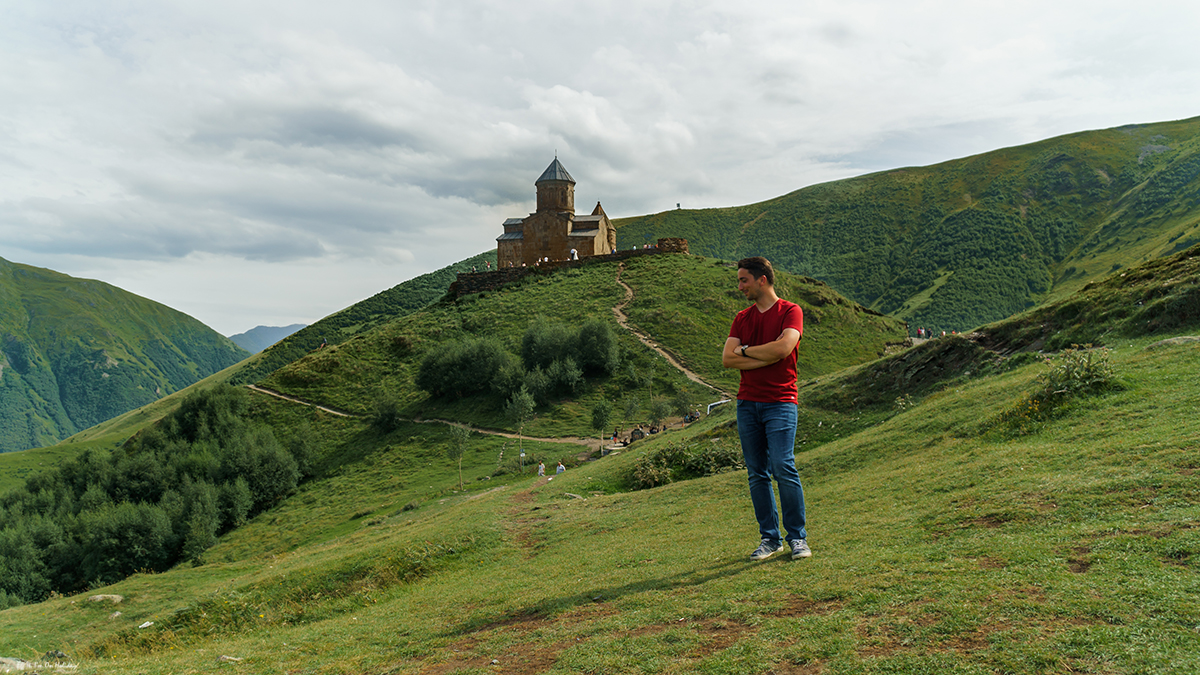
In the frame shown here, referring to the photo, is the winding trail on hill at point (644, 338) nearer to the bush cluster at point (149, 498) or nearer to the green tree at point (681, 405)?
the green tree at point (681, 405)

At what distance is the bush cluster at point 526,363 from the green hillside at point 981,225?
50.8 meters

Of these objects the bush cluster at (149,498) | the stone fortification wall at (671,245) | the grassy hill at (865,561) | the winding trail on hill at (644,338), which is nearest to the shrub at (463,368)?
the bush cluster at (149,498)

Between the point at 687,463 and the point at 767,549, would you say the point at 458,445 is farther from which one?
the point at 767,549

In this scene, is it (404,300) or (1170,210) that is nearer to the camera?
(1170,210)

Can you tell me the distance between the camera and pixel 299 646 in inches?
299

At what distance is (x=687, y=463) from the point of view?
717 inches

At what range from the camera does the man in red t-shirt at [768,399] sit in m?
6.61

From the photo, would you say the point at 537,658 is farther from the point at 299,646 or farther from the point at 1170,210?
the point at 1170,210

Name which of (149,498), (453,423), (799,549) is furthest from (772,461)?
(149,498)

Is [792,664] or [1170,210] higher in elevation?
[1170,210]

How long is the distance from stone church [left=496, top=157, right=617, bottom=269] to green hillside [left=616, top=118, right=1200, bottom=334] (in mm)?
44219

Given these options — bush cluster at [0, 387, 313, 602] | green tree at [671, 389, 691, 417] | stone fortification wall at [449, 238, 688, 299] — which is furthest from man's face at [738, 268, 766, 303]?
stone fortification wall at [449, 238, 688, 299]

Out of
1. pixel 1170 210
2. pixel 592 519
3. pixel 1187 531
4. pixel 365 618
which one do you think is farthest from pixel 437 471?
pixel 1170 210

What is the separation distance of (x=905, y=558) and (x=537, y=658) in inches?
143
